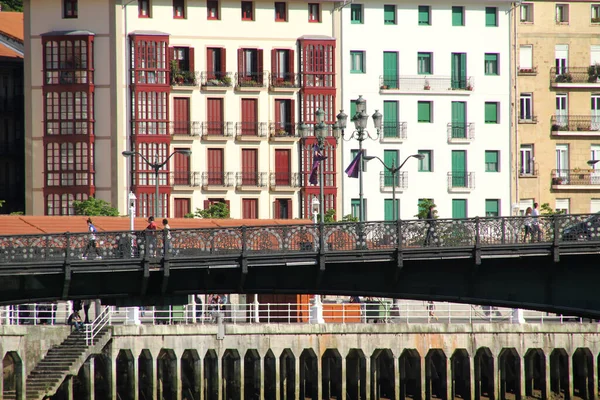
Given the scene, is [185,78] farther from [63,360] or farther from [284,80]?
[63,360]

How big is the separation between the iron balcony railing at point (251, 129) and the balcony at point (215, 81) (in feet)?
7.42

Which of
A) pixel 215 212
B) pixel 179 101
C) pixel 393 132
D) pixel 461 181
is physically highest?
pixel 179 101

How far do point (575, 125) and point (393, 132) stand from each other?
1060cm

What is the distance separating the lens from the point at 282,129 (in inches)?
3509

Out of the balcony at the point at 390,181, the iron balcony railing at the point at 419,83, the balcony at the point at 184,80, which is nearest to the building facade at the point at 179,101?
the balcony at the point at 184,80

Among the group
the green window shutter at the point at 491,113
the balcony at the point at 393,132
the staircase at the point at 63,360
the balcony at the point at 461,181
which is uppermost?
the green window shutter at the point at 491,113

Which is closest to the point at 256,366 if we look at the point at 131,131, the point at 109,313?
the point at 109,313

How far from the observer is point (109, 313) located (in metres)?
64.8

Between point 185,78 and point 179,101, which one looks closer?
point 185,78

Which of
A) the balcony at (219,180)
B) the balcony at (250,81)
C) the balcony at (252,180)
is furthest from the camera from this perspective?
the balcony at (252,180)

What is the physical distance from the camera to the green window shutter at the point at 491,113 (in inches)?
3610

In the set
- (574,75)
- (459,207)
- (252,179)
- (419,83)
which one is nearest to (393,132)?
(419,83)

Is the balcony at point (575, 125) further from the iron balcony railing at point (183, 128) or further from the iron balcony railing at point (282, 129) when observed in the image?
the iron balcony railing at point (183, 128)

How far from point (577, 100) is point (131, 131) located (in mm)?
25691
